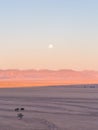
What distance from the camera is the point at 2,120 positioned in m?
34.3

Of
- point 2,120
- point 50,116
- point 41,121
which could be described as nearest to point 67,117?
point 50,116

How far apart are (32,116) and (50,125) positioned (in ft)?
21.0

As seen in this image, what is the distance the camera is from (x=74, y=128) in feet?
95.2

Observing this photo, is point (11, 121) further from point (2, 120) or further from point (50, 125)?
point (50, 125)

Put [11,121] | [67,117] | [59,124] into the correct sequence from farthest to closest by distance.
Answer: [67,117] < [11,121] < [59,124]

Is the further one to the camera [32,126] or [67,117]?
[67,117]

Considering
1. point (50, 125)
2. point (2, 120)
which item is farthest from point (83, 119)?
point (2, 120)

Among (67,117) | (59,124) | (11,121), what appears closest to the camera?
(59,124)

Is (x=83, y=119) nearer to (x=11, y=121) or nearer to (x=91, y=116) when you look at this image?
(x=91, y=116)

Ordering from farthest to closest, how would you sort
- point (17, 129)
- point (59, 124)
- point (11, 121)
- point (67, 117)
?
point (67, 117), point (11, 121), point (59, 124), point (17, 129)

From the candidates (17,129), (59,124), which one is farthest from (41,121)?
(17,129)

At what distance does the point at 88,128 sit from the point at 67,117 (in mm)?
7331

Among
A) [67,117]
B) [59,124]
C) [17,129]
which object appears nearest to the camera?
[17,129]

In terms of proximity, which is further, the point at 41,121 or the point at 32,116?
the point at 32,116
